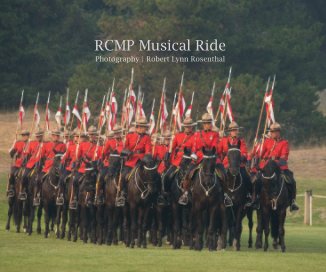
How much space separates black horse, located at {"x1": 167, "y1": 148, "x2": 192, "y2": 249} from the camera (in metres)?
30.0

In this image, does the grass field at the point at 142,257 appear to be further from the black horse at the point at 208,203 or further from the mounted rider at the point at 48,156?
the mounted rider at the point at 48,156

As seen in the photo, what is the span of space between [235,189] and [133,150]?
266cm

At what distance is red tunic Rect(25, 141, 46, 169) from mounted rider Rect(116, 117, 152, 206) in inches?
267

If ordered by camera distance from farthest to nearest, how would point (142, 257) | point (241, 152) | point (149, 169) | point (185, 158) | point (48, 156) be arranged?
point (48, 156) → point (241, 152) → point (185, 158) → point (149, 169) → point (142, 257)

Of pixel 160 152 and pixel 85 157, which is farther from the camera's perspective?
pixel 160 152

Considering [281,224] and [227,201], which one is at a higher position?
[227,201]

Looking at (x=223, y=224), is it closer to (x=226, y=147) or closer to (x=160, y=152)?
(x=226, y=147)

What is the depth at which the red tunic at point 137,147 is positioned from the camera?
30781 mm

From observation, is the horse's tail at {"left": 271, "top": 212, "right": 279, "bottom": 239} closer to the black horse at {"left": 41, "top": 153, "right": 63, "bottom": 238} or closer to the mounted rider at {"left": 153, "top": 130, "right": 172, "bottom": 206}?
the mounted rider at {"left": 153, "top": 130, "right": 172, "bottom": 206}

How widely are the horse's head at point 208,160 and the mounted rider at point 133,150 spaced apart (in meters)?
2.86

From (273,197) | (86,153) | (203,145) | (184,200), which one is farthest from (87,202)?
(273,197)

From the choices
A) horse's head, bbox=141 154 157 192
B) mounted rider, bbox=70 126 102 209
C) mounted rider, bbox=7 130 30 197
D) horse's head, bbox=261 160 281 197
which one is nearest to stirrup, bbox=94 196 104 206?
mounted rider, bbox=70 126 102 209

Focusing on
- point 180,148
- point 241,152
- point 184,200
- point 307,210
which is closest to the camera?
point 184,200

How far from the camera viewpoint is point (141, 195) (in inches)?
1181
